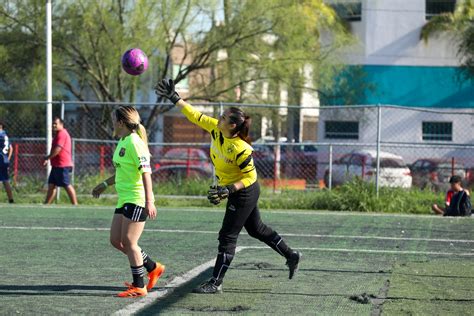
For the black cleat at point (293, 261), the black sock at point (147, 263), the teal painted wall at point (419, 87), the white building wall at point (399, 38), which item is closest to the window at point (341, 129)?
the teal painted wall at point (419, 87)

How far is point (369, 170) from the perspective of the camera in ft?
74.3

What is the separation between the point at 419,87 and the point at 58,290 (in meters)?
32.1

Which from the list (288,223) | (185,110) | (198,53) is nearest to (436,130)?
(198,53)

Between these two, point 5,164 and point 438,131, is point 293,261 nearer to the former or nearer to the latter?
point 5,164

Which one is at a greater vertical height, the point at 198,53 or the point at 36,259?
the point at 198,53

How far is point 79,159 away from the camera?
2378 cm

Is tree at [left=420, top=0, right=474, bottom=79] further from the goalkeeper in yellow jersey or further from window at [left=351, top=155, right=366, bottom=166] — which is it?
the goalkeeper in yellow jersey

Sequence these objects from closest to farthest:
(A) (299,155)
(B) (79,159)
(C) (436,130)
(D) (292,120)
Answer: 1. (B) (79,159)
2. (A) (299,155)
3. (D) (292,120)
4. (C) (436,130)

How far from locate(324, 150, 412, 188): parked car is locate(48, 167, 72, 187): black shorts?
20.6ft

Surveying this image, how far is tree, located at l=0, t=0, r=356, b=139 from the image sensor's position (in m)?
27.0

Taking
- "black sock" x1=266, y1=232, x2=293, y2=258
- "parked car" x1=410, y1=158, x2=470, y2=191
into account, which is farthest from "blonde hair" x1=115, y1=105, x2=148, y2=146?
"parked car" x1=410, y1=158, x2=470, y2=191

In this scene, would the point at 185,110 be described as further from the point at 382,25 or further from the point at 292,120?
the point at 382,25

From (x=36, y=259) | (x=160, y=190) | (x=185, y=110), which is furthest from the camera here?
(x=160, y=190)

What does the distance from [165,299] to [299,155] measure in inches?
735
